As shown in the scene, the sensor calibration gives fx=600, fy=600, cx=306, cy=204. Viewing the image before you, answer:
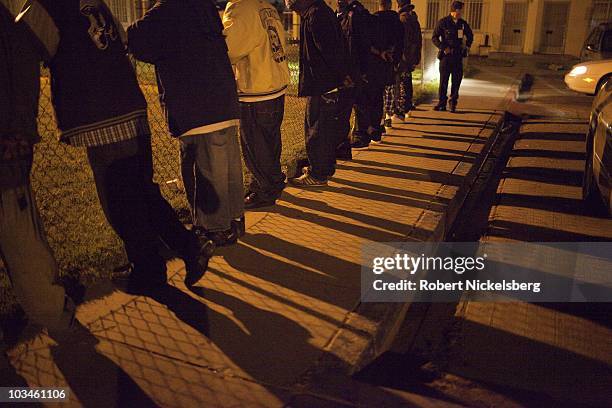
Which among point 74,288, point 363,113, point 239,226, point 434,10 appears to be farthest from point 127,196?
point 434,10

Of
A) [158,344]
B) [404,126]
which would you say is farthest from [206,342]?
[404,126]

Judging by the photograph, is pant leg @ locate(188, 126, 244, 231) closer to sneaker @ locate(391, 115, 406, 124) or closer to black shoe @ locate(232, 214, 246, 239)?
black shoe @ locate(232, 214, 246, 239)

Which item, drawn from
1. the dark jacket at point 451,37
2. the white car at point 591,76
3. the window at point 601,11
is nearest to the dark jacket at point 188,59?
the dark jacket at point 451,37

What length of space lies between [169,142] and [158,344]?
539 cm

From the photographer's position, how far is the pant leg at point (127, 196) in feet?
11.1

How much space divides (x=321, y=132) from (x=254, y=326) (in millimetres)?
3122

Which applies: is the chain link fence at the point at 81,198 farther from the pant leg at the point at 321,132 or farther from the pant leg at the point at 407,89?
the pant leg at the point at 407,89

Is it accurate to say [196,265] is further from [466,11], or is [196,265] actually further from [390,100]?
[466,11]

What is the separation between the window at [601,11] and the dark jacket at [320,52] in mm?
28356

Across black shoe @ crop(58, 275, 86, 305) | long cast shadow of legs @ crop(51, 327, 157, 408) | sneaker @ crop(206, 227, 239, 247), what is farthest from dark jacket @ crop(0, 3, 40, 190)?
sneaker @ crop(206, 227, 239, 247)

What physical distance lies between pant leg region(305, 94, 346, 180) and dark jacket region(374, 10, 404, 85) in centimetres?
182

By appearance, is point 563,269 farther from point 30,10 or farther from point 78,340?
point 30,10

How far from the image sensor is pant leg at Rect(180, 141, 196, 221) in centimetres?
411

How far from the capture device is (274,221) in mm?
5141
